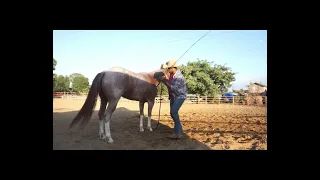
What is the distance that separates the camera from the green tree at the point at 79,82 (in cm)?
600

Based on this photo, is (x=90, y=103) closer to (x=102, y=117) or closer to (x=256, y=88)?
(x=102, y=117)

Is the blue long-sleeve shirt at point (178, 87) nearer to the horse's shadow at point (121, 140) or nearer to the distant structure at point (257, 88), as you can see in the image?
the horse's shadow at point (121, 140)

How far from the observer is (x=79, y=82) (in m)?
6.47

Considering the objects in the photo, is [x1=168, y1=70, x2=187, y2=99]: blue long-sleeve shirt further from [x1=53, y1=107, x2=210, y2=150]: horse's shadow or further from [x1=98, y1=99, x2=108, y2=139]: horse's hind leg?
[x1=98, y1=99, x2=108, y2=139]: horse's hind leg

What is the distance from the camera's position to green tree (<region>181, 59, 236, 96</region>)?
38.6 feet

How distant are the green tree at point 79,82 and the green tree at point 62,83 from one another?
0.53ft

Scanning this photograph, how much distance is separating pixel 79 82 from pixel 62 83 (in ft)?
1.89

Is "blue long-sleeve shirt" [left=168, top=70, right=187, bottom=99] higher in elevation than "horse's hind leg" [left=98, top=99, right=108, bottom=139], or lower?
higher

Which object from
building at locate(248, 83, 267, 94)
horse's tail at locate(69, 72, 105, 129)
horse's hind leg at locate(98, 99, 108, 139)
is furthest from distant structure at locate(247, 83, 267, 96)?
horse's tail at locate(69, 72, 105, 129)

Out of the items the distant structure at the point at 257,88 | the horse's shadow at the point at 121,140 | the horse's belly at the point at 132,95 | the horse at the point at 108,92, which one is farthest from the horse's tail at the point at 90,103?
the distant structure at the point at 257,88

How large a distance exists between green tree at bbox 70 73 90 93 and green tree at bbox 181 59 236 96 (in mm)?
6196

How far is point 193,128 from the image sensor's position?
5.35m

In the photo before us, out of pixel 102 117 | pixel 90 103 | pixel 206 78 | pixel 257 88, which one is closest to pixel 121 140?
pixel 102 117
